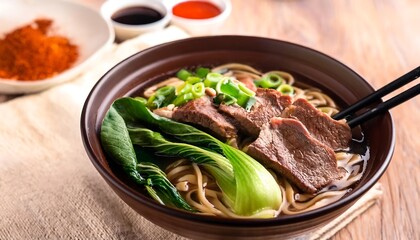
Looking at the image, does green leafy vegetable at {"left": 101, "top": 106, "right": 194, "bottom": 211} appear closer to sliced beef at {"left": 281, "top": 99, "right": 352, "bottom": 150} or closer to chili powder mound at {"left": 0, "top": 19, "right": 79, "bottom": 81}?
sliced beef at {"left": 281, "top": 99, "right": 352, "bottom": 150}

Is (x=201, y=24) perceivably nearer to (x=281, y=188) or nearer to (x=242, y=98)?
(x=242, y=98)

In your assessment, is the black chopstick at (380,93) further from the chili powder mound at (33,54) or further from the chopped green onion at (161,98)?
Result: the chili powder mound at (33,54)

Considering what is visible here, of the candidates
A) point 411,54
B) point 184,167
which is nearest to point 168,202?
point 184,167

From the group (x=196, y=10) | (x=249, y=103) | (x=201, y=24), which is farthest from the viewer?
(x=196, y=10)

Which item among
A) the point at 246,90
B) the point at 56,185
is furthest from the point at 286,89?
the point at 56,185

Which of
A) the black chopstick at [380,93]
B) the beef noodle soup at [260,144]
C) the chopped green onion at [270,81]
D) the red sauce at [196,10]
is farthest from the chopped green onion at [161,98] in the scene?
the red sauce at [196,10]
